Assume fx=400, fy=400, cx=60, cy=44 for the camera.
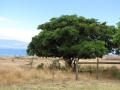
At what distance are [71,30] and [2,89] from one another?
1309 centimetres

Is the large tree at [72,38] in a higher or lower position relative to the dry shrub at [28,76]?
higher

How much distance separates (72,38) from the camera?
33.0 metres

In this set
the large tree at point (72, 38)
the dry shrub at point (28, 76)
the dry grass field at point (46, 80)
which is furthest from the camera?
the large tree at point (72, 38)

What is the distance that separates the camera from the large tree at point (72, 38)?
104 ft

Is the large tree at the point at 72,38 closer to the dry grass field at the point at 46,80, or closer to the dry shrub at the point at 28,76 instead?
the dry grass field at the point at 46,80

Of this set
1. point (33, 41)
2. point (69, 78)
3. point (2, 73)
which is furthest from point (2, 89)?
point (33, 41)

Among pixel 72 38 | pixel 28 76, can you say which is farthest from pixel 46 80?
pixel 72 38

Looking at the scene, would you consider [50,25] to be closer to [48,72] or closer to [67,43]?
[67,43]

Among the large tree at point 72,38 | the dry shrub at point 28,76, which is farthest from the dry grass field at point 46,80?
the large tree at point 72,38

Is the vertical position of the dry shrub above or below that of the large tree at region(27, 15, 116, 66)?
below

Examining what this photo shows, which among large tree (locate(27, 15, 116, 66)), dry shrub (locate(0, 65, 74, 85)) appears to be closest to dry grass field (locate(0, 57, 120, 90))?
dry shrub (locate(0, 65, 74, 85))

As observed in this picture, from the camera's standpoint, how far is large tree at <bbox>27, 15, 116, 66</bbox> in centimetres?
3167

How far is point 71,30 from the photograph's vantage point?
31.9m

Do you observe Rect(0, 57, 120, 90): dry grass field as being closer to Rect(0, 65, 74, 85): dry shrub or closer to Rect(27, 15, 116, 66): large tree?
Rect(0, 65, 74, 85): dry shrub
